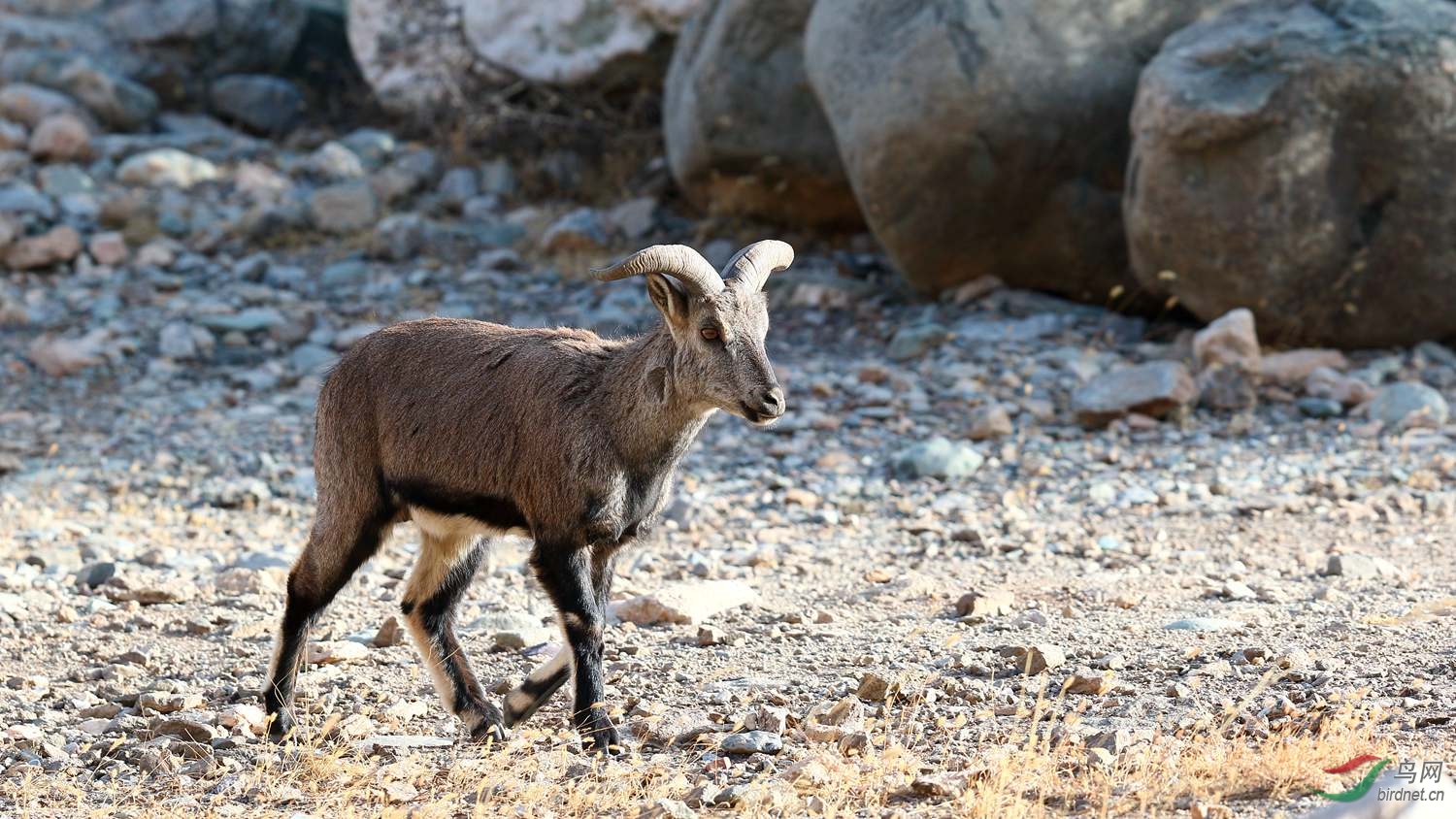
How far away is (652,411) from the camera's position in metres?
6.18

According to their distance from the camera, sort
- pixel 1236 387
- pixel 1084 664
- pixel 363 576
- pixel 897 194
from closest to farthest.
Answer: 1. pixel 1084 664
2. pixel 363 576
3. pixel 1236 387
4. pixel 897 194

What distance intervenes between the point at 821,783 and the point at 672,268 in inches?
77.3

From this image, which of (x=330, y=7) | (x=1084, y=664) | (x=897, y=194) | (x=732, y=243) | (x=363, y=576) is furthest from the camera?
(x=330, y=7)

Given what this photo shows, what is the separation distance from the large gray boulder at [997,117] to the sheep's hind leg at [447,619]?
266 inches

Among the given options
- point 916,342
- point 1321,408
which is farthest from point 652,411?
point 916,342

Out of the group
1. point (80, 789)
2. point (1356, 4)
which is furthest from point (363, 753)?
point (1356, 4)

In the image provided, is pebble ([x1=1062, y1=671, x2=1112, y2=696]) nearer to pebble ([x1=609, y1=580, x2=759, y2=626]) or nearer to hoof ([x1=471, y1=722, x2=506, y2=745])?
pebble ([x1=609, y1=580, x2=759, y2=626])

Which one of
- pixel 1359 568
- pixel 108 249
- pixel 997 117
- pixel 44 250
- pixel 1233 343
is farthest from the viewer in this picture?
pixel 108 249

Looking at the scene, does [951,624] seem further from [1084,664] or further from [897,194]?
[897,194]

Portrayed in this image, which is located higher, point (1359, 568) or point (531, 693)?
point (531, 693)

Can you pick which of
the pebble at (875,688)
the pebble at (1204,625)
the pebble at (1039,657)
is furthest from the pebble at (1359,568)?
the pebble at (875,688)

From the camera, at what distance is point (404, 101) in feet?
57.3

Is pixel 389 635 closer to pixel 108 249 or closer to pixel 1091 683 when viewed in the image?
pixel 1091 683

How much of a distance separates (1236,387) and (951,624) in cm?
484
